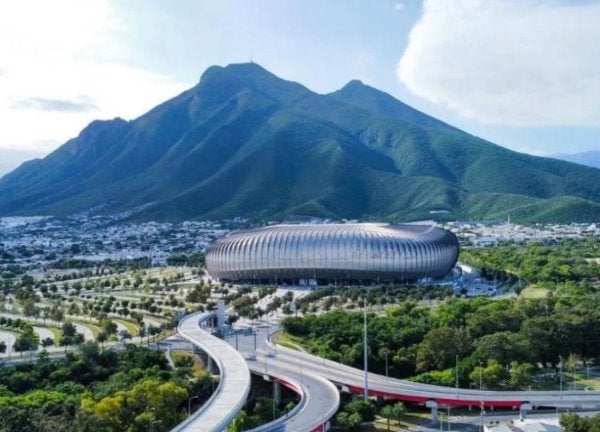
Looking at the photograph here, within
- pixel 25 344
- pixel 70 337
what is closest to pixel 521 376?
pixel 70 337

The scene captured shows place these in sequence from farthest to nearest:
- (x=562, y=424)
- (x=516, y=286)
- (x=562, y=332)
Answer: (x=516, y=286) < (x=562, y=332) < (x=562, y=424)

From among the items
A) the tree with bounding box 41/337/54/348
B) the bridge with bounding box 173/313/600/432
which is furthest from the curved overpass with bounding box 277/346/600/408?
the tree with bounding box 41/337/54/348

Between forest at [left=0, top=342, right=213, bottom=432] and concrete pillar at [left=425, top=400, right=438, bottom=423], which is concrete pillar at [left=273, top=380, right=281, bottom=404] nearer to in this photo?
forest at [left=0, top=342, right=213, bottom=432]

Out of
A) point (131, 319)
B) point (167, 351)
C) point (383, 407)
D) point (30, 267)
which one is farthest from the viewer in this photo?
point (30, 267)

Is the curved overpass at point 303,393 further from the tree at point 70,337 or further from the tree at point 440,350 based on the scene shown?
the tree at point 70,337

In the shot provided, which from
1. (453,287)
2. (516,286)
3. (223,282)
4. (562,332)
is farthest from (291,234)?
(562,332)

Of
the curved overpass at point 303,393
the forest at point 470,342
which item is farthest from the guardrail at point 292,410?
the forest at point 470,342

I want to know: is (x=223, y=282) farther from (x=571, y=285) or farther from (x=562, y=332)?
(x=562, y=332)
